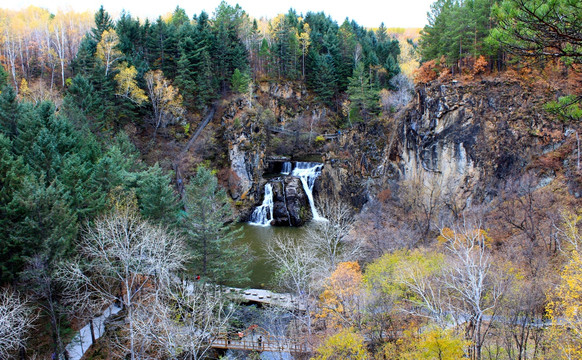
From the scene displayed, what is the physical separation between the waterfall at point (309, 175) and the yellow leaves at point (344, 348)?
27.7 meters

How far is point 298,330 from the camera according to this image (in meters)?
18.1

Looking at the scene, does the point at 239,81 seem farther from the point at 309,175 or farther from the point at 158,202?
the point at 158,202

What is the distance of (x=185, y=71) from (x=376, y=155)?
91.9 ft

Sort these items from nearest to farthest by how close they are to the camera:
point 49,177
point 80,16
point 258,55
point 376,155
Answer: point 49,177
point 376,155
point 258,55
point 80,16

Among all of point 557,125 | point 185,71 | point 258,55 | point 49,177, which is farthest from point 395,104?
point 49,177

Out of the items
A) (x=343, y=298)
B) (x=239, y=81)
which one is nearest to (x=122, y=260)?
(x=343, y=298)

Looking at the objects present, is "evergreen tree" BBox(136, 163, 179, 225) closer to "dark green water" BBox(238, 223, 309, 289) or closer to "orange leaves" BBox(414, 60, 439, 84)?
"dark green water" BBox(238, 223, 309, 289)

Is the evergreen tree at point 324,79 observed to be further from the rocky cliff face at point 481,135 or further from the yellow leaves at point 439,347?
the yellow leaves at point 439,347

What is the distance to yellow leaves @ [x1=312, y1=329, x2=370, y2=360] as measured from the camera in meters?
12.8

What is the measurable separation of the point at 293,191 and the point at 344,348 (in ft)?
95.1

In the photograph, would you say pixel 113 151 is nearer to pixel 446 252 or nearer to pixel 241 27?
pixel 446 252

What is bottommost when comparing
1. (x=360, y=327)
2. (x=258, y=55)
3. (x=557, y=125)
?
(x=360, y=327)

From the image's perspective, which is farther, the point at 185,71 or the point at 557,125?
the point at 185,71

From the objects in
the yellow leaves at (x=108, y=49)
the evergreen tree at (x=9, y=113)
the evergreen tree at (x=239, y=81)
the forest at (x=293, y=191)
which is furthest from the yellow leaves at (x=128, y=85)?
the evergreen tree at (x=9, y=113)
